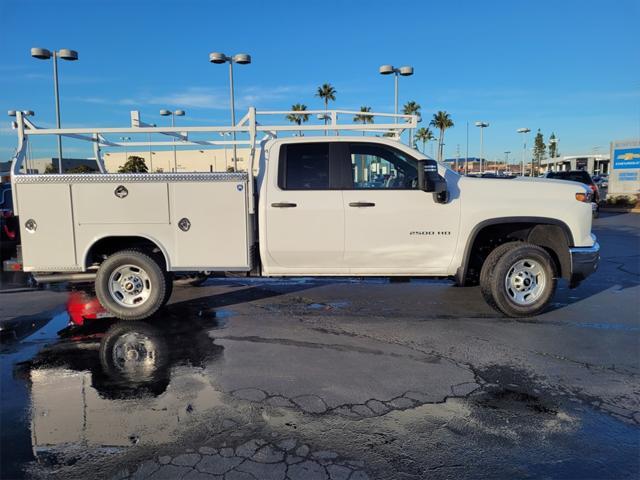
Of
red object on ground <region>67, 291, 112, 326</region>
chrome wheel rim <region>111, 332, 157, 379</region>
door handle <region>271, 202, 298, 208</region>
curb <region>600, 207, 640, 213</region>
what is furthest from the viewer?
curb <region>600, 207, 640, 213</region>

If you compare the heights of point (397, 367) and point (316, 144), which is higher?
point (316, 144)

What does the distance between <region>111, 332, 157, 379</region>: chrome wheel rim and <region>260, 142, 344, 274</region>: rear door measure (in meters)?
1.77

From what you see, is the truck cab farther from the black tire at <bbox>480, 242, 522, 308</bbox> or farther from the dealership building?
the dealership building

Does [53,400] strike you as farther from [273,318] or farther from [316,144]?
[316,144]

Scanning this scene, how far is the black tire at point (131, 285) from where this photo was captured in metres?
6.08

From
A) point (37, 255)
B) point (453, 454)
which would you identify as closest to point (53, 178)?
point (37, 255)

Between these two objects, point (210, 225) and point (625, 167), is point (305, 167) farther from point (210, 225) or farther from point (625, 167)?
point (625, 167)

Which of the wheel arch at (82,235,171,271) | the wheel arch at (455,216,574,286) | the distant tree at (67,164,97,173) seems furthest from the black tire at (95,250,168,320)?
the wheel arch at (455,216,574,286)

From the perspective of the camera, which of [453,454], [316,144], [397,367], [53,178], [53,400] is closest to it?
[453,454]

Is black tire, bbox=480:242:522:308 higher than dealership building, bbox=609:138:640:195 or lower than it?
lower

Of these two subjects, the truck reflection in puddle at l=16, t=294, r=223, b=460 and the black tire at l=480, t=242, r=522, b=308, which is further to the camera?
the black tire at l=480, t=242, r=522, b=308

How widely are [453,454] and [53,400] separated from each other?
10.4 feet

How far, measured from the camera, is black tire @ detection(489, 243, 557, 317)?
6.09 metres

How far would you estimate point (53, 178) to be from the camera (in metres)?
5.83
